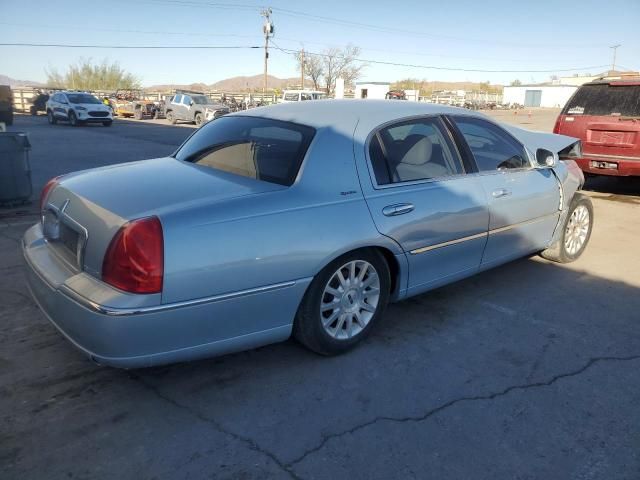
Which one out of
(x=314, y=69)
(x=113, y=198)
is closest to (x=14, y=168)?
(x=113, y=198)

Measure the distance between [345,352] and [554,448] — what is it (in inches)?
51.3

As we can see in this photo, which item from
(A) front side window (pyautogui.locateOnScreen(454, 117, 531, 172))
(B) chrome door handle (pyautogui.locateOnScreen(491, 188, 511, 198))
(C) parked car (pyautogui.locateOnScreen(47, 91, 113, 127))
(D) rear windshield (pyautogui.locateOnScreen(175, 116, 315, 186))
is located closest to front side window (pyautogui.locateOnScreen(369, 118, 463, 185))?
(A) front side window (pyautogui.locateOnScreen(454, 117, 531, 172))

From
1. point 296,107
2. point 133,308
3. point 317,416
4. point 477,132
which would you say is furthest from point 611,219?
point 133,308

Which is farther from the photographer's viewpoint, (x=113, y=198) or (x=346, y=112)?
(x=346, y=112)

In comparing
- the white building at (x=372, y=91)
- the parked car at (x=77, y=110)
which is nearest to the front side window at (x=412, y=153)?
the parked car at (x=77, y=110)

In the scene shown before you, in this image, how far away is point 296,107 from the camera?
12.6 feet

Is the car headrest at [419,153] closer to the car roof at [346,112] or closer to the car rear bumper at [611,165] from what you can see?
the car roof at [346,112]

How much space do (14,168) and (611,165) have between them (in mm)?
8581

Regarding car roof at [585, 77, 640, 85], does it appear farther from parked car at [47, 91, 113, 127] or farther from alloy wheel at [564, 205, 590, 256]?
parked car at [47, 91, 113, 127]

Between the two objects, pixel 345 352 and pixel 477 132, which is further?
pixel 477 132

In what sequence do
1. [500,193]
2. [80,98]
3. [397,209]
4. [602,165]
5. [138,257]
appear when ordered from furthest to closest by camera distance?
[80,98], [602,165], [500,193], [397,209], [138,257]

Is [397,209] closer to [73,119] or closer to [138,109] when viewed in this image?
[73,119]

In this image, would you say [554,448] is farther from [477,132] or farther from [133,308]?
[477,132]

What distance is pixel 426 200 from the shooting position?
3.52 metres
